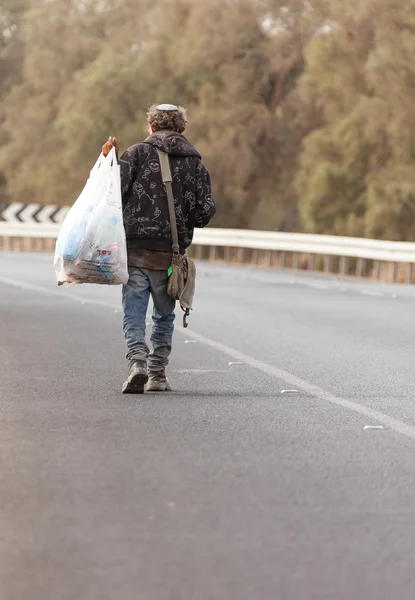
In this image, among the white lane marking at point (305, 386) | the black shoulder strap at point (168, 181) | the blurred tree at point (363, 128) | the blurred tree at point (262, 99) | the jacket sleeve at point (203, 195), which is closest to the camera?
the white lane marking at point (305, 386)

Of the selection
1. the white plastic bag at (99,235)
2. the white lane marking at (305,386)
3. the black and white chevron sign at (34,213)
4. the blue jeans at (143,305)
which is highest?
the white plastic bag at (99,235)

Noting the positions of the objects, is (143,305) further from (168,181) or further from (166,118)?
(166,118)

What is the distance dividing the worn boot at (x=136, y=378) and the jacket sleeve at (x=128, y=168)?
1.14 meters

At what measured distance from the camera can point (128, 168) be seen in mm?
11906

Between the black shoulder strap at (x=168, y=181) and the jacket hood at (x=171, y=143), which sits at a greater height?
the jacket hood at (x=171, y=143)

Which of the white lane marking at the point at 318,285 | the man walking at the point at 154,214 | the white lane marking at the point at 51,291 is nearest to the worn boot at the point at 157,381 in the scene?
the man walking at the point at 154,214

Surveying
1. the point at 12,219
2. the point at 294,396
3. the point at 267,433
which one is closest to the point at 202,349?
the point at 294,396

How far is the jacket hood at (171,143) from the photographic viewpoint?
1188 cm

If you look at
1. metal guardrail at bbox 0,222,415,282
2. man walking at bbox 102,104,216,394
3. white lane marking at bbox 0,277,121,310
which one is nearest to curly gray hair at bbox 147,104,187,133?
man walking at bbox 102,104,216,394

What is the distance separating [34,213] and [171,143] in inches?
1626

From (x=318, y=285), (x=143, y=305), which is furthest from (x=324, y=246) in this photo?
(x=143, y=305)

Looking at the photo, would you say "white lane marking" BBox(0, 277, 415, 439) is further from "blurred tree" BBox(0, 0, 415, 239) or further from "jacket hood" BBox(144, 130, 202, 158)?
"blurred tree" BBox(0, 0, 415, 239)

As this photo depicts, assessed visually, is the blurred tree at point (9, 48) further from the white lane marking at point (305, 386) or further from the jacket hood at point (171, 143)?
the jacket hood at point (171, 143)

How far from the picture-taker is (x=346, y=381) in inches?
512
